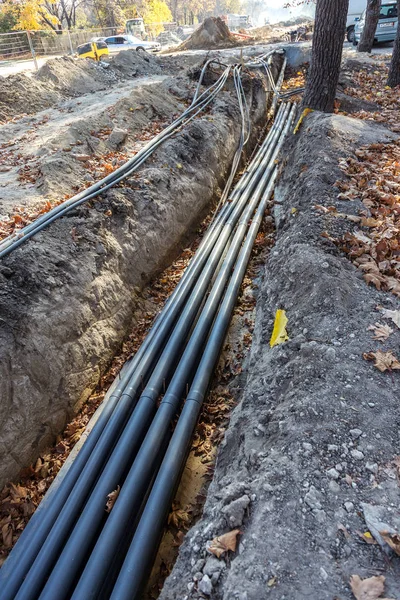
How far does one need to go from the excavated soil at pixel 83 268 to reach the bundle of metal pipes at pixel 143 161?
0.35 feet

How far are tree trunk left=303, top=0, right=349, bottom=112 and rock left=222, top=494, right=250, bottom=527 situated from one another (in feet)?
26.8

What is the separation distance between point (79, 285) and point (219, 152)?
5272mm

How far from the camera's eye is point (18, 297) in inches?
167

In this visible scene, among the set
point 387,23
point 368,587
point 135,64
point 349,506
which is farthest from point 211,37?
point 368,587

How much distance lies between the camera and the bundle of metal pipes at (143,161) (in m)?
4.71

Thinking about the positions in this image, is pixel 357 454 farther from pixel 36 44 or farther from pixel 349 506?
pixel 36 44

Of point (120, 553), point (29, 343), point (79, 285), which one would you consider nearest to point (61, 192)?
point (79, 285)

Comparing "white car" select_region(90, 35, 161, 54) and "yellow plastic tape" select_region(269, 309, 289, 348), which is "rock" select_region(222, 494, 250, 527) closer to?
"yellow plastic tape" select_region(269, 309, 289, 348)

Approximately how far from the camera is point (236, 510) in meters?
2.28

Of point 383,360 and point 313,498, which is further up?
point 383,360

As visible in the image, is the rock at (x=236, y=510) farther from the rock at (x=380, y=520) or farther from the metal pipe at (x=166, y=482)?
the metal pipe at (x=166, y=482)

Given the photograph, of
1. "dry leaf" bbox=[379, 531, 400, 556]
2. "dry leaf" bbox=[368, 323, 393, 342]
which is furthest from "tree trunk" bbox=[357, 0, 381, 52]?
"dry leaf" bbox=[379, 531, 400, 556]

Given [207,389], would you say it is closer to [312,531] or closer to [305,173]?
[312,531]

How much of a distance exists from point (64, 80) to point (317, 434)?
14331mm
